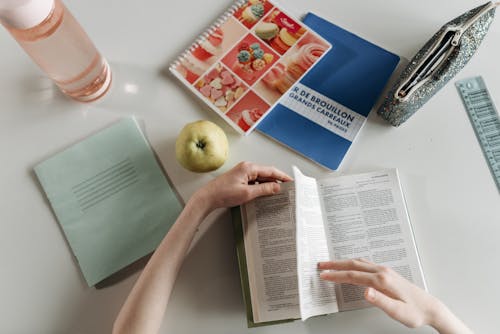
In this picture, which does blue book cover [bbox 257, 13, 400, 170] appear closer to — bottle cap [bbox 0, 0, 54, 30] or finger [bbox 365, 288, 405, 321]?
finger [bbox 365, 288, 405, 321]

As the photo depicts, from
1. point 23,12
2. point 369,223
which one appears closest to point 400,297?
point 369,223

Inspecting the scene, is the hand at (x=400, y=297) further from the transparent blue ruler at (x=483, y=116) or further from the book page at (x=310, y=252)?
the transparent blue ruler at (x=483, y=116)

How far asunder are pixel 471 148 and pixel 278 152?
38 centimetres

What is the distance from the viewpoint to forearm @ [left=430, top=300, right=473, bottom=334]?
0.63m

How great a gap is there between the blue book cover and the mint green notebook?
242 mm

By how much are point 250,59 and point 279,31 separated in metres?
0.09

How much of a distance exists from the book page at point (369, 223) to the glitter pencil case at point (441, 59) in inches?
5.6

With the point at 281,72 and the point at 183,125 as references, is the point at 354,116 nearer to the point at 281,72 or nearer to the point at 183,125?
the point at 281,72

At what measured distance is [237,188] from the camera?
2.19 ft

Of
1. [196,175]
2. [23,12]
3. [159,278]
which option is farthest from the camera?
[196,175]

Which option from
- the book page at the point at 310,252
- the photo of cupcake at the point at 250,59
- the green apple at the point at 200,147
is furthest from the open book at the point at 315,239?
the photo of cupcake at the point at 250,59

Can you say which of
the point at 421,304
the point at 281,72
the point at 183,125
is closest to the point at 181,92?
the point at 183,125

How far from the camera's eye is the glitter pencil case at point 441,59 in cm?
67

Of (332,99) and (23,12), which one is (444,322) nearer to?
(332,99)
